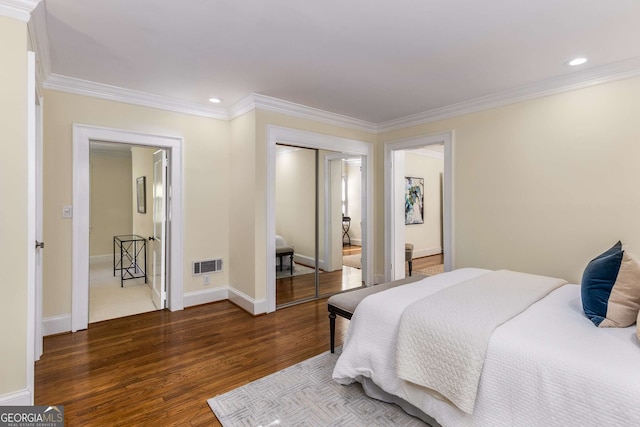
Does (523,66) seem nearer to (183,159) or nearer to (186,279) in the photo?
(183,159)

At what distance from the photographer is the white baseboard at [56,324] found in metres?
3.07

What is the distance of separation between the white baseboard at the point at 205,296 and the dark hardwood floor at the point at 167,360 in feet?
0.46

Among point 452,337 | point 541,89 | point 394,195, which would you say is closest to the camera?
point 452,337

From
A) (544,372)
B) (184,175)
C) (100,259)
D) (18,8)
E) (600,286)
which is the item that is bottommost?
(100,259)

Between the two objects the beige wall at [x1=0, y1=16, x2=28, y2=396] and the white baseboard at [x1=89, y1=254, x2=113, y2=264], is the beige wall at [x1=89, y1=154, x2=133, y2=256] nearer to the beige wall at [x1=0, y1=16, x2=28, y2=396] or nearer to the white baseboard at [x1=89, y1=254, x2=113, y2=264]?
the white baseboard at [x1=89, y1=254, x2=113, y2=264]

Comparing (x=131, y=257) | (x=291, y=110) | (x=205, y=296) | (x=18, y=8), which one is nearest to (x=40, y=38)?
(x=18, y=8)

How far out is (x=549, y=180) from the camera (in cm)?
325

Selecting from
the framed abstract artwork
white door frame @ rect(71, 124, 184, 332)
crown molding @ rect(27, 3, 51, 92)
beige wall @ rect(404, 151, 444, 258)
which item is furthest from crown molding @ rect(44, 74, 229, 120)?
beige wall @ rect(404, 151, 444, 258)

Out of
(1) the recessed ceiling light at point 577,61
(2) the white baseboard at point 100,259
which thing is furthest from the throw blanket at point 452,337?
(2) the white baseboard at point 100,259

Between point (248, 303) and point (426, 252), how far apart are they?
5510 mm

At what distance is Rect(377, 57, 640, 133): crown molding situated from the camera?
2.80 metres

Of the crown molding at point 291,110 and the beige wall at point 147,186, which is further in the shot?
the beige wall at point 147,186

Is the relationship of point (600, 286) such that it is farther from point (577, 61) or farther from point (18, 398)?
point (18, 398)

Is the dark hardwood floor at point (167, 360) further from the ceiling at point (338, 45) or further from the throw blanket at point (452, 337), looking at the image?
the ceiling at point (338, 45)
